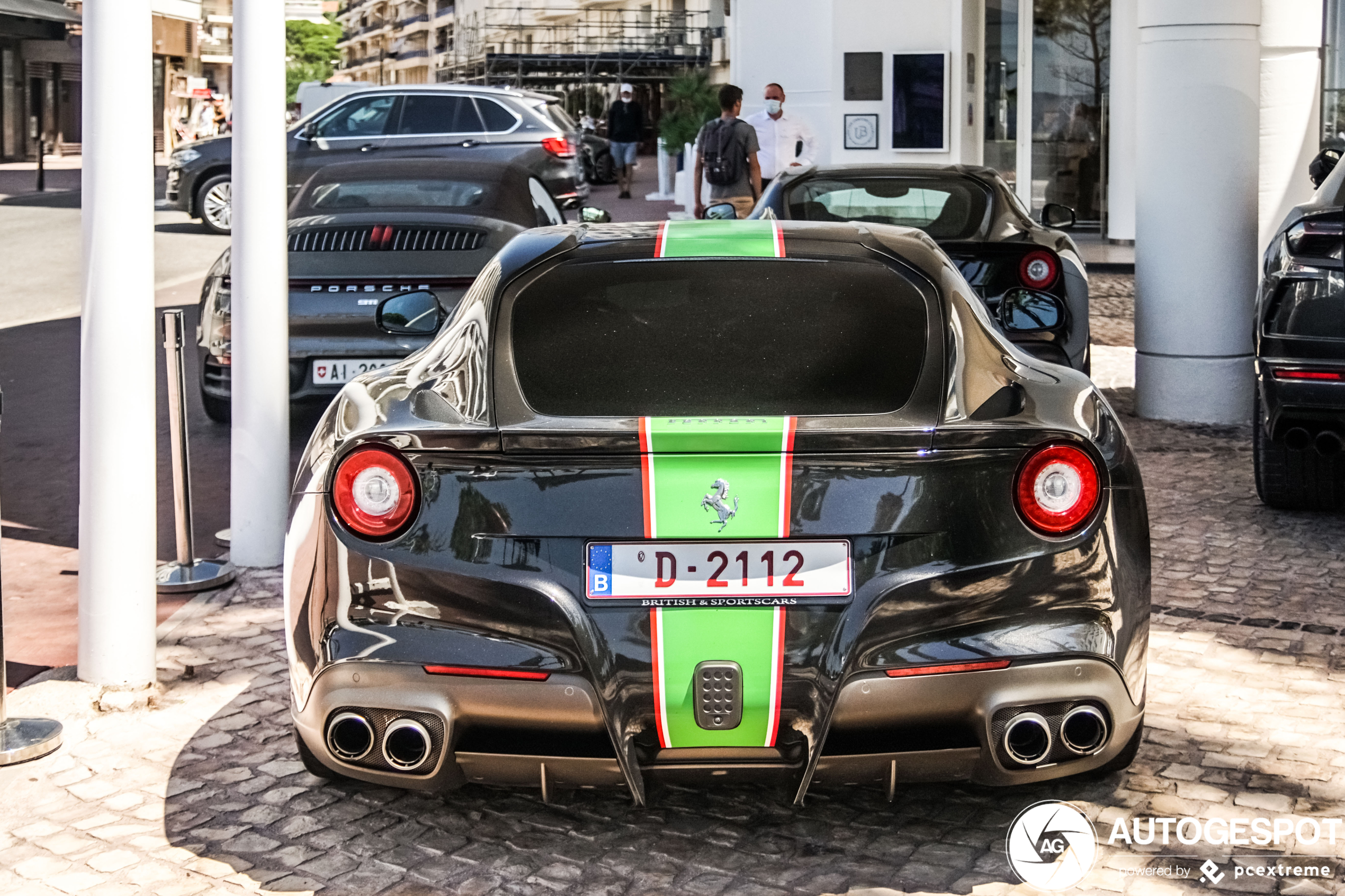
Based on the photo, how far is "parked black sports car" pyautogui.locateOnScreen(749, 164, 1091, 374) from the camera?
8391 mm

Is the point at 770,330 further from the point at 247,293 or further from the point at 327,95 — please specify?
the point at 327,95

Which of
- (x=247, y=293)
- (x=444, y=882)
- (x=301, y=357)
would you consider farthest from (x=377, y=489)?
(x=301, y=357)

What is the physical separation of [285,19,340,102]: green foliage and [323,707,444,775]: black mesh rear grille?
10402 cm

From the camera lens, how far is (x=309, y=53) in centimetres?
11269

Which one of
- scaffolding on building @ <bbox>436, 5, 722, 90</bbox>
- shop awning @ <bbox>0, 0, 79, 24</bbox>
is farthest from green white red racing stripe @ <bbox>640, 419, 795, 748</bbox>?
scaffolding on building @ <bbox>436, 5, 722, 90</bbox>

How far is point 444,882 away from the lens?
12.1ft

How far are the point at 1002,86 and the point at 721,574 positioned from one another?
65.7 ft

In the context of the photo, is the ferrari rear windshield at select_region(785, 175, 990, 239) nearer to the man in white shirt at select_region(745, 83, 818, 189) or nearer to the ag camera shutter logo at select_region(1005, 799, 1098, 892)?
the ag camera shutter logo at select_region(1005, 799, 1098, 892)

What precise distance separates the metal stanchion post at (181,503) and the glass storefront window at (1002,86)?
56.4 feet

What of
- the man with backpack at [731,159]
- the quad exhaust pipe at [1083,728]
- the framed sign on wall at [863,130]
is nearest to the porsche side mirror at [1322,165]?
the man with backpack at [731,159]

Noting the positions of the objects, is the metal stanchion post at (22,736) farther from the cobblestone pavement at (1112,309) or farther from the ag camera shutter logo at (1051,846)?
the cobblestone pavement at (1112,309)

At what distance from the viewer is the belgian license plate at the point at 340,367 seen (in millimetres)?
8227

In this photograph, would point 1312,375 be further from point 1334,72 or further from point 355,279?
point 1334,72

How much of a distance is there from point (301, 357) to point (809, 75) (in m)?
17.9
